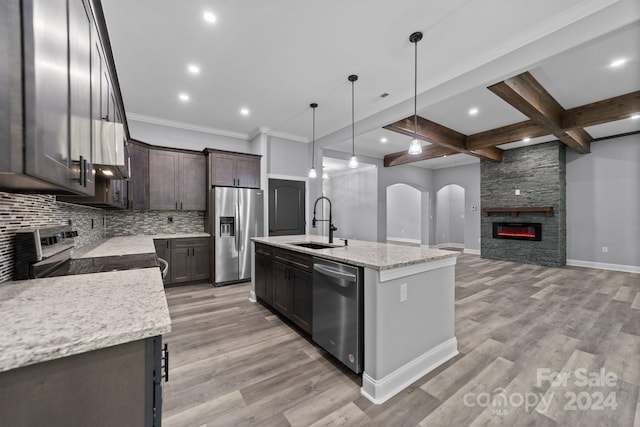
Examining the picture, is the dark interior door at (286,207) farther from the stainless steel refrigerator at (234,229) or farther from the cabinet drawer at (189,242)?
the cabinet drawer at (189,242)

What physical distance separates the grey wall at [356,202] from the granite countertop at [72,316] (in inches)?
281

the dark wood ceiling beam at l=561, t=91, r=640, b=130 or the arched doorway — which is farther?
the arched doorway

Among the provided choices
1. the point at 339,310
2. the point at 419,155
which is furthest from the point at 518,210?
the point at 339,310

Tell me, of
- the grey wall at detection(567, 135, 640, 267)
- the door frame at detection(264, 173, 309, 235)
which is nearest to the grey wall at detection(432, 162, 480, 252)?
the grey wall at detection(567, 135, 640, 267)

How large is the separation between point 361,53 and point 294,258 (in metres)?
2.28

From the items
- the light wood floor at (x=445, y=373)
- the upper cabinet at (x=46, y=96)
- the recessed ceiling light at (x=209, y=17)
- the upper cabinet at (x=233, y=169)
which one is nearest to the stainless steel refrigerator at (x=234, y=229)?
the upper cabinet at (x=233, y=169)

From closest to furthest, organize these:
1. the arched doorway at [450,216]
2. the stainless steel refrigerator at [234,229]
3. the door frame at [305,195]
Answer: the stainless steel refrigerator at [234,229] → the door frame at [305,195] → the arched doorway at [450,216]

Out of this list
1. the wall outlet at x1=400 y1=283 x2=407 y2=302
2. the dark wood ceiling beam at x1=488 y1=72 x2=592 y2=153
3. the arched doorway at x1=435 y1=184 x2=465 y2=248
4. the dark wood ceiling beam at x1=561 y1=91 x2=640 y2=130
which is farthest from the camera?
the arched doorway at x1=435 y1=184 x2=465 y2=248

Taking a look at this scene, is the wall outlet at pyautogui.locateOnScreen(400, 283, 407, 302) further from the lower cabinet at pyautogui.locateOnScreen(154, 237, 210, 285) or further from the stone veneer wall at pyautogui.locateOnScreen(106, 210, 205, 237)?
the stone veneer wall at pyautogui.locateOnScreen(106, 210, 205, 237)

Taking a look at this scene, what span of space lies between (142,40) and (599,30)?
400cm

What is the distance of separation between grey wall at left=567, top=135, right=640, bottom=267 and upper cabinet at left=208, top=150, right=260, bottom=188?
7267 mm

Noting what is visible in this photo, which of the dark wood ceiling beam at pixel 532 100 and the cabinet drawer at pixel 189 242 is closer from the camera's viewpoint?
the dark wood ceiling beam at pixel 532 100

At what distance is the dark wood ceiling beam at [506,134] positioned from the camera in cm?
480

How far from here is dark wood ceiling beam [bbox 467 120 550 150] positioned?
4801mm
